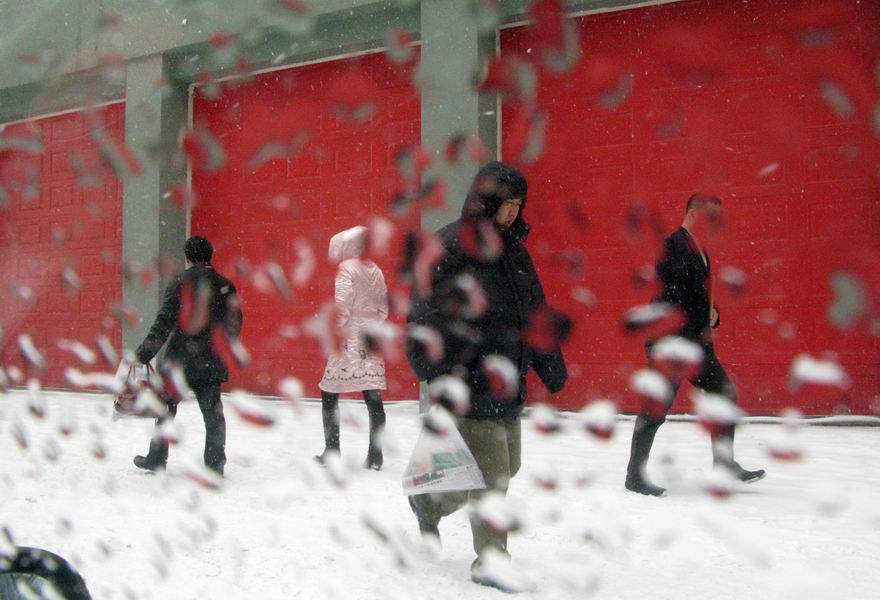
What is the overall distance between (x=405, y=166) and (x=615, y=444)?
363cm

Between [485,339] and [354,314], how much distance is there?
1333mm

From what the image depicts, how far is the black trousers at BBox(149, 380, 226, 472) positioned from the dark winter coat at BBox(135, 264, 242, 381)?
66 mm

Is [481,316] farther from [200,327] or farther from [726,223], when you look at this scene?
[726,223]

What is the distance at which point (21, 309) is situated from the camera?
6770 mm

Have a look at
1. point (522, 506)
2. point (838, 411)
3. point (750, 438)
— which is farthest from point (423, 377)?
point (838, 411)

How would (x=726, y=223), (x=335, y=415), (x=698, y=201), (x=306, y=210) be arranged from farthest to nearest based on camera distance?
(x=306, y=210) < (x=726, y=223) < (x=335, y=415) < (x=698, y=201)

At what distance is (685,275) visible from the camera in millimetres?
2279

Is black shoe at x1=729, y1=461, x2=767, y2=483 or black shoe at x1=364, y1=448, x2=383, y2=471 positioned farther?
black shoe at x1=364, y1=448, x2=383, y2=471

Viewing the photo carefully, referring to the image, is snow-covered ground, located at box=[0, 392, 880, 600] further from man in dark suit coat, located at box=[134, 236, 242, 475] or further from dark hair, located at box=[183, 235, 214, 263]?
dark hair, located at box=[183, 235, 214, 263]

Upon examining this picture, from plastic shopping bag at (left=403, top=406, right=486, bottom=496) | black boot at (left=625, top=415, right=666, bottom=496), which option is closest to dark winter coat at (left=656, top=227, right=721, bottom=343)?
black boot at (left=625, top=415, right=666, bottom=496)

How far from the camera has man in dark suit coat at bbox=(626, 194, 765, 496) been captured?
2.21 meters

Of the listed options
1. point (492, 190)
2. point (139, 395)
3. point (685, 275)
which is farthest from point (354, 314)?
point (492, 190)

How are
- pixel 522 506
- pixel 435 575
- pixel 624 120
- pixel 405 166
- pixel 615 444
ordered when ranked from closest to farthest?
pixel 405 166 → pixel 435 575 → pixel 522 506 → pixel 615 444 → pixel 624 120

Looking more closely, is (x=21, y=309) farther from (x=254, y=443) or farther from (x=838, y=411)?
(x=838, y=411)
